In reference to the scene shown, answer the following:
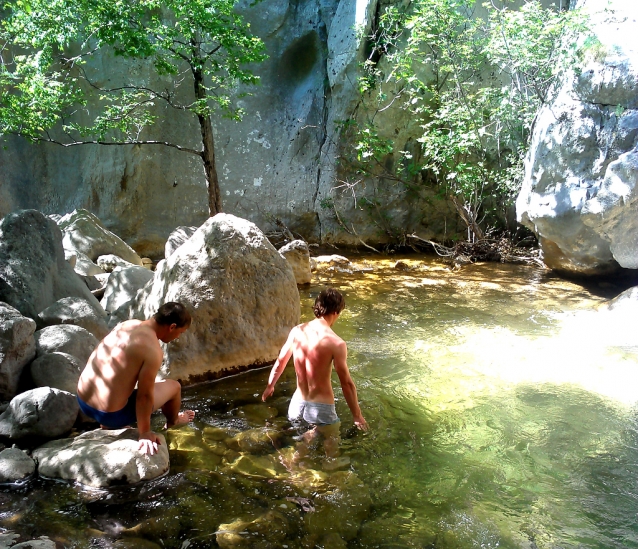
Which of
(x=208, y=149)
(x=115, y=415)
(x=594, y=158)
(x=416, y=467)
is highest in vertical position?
(x=208, y=149)

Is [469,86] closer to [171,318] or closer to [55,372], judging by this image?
[171,318]

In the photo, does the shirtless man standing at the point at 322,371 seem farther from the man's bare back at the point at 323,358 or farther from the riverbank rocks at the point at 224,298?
the riverbank rocks at the point at 224,298

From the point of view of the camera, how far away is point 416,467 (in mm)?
3693

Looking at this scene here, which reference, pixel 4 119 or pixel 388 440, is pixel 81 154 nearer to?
pixel 4 119

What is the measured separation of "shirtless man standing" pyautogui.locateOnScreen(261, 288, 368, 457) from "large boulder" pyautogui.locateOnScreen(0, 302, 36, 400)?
1.98m

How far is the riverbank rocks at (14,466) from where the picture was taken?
3.32m

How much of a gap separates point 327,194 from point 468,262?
429 centimetres

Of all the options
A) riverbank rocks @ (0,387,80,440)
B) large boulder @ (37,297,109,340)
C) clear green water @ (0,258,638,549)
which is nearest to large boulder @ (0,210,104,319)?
large boulder @ (37,297,109,340)

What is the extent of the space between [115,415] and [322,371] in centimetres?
140

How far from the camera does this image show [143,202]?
1421 centimetres

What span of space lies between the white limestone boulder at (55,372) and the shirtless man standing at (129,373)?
1.92 ft

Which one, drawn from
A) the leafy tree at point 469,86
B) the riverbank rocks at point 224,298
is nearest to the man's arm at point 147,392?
the riverbank rocks at point 224,298

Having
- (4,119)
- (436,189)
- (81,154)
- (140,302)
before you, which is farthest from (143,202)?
(140,302)

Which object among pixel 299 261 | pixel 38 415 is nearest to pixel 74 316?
pixel 38 415
